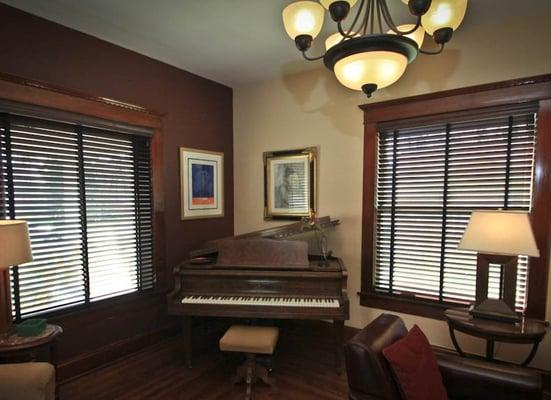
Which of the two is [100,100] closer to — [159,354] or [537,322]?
[159,354]

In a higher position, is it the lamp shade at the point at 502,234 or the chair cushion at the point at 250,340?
the lamp shade at the point at 502,234

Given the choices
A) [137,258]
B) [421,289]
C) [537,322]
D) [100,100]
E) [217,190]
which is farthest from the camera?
[217,190]

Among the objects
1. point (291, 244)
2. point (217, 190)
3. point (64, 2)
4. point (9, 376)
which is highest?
point (64, 2)

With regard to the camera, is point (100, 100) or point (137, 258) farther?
point (137, 258)

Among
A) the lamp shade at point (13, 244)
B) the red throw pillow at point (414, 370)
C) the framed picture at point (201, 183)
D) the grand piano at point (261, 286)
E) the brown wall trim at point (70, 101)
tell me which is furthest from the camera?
the framed picture at point (201, 183)

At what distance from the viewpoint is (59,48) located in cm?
236

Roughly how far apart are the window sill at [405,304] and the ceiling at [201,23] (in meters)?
2.30

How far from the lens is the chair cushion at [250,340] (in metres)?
2.25

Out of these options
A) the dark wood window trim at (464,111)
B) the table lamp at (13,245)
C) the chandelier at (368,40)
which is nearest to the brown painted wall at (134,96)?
the table lamp at (13,245)

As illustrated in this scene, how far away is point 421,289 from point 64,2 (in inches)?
139

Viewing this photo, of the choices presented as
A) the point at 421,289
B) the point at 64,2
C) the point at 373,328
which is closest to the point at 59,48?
the point at 64,2

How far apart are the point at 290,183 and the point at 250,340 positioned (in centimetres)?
174

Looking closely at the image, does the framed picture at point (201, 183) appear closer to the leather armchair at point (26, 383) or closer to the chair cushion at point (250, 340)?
the chair cushion at point (250, 340)

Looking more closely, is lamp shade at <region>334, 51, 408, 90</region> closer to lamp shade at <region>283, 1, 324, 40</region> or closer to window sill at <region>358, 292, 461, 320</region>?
lamp shade at <region>283, 1, 324, 40</region>
